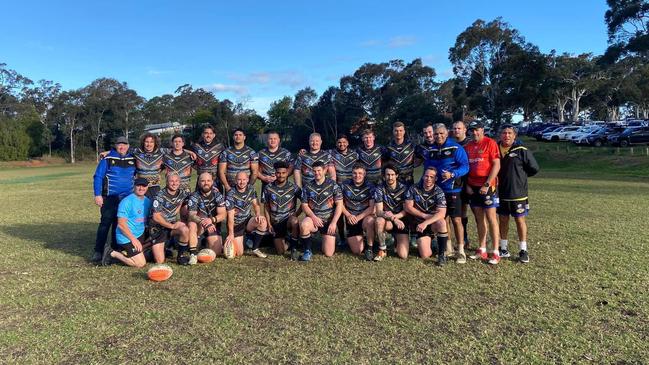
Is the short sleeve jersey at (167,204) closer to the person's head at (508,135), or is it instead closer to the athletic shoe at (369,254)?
the athletic shoe at (369,254)

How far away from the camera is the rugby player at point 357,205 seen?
659 cm

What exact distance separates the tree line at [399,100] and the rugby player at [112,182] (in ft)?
111

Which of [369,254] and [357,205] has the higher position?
[357,205]

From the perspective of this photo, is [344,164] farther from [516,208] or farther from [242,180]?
[516,208]

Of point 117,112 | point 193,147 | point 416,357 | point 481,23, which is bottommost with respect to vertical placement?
point 416,357

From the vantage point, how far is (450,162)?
6215 millimetres

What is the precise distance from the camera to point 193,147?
736cm

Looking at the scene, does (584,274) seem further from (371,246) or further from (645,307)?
(371,246)

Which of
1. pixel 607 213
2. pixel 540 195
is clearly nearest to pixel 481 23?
pixel 540 195

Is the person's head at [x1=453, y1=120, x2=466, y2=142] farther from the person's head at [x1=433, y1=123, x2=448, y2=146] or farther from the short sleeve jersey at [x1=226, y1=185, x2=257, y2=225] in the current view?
the short sleeve jersey at [x1=226, y1=185, x2=257, y2=225]

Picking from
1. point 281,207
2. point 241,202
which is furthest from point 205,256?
point 281,207

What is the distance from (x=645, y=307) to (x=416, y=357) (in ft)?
8.15

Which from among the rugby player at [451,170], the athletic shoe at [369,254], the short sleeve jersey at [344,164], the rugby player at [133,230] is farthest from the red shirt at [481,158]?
the rugby player at [133,230]

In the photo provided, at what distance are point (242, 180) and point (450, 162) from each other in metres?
2.97
